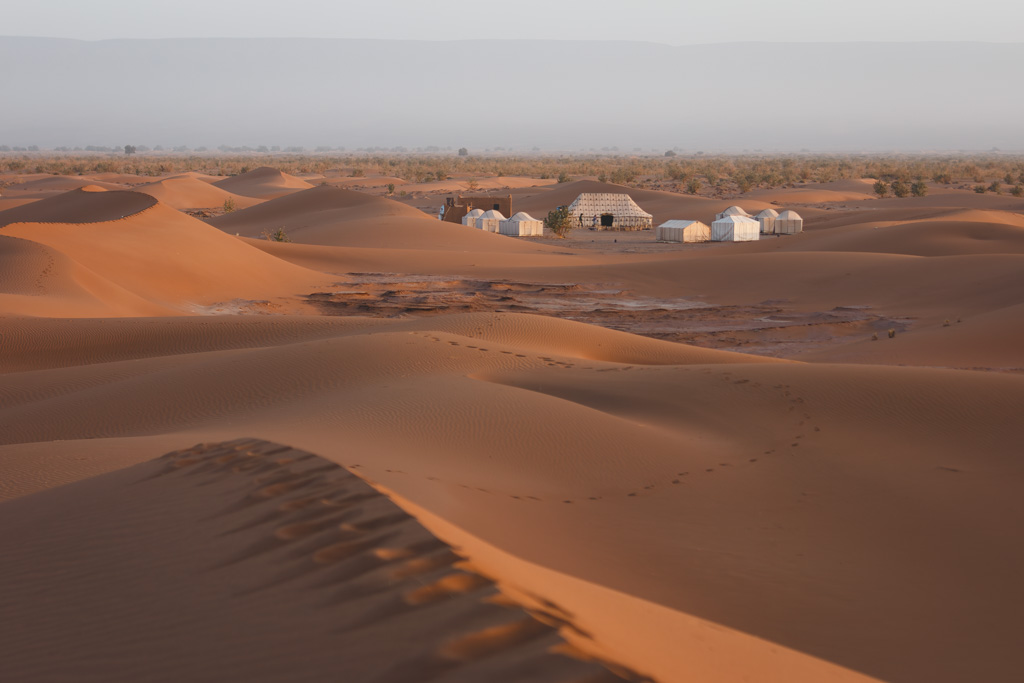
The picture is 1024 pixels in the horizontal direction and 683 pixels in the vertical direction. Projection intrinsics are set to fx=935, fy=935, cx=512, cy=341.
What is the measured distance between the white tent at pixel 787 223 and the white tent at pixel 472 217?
55.6 feet

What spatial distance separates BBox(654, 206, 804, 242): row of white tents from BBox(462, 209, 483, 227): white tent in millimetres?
10464

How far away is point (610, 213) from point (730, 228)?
11.8 metres

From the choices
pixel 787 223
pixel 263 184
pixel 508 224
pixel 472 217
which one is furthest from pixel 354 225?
pixel 263 184

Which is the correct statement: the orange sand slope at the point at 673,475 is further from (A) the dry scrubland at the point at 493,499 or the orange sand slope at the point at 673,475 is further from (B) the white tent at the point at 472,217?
(B) the white tent at the point at 472,217

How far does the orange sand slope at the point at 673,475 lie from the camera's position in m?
5.43

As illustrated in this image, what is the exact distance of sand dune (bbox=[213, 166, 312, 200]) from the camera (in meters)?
79.2

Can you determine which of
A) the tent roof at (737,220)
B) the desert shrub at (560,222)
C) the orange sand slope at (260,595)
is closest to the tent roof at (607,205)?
the desert shrub at (560,222)

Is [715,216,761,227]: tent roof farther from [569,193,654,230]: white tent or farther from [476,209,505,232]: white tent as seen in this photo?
[476,209,505,232]: white tent

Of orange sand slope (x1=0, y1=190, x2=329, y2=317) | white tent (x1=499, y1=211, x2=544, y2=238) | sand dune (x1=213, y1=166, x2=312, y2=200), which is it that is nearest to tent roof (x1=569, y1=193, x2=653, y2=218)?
white tent (x1=499, y1=211, x2=544, y2=238)

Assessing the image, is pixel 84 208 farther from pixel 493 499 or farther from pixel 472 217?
pixel 493 499

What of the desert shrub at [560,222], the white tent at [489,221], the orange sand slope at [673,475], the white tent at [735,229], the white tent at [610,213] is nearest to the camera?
the orange sand slope at [673,475]

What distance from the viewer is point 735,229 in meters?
50.2

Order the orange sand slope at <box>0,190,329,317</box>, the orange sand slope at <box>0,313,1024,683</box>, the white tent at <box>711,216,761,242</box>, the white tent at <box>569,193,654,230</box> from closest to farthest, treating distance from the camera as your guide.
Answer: the orange sand slope at <box>0,313,1024,683</box> → the orange sand slope at <box>0,190,329,317</box> → the white tent at <box>711,216,761,242</box> → the white tent at <box>569,193,654,230</box>

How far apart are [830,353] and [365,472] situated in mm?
17302
